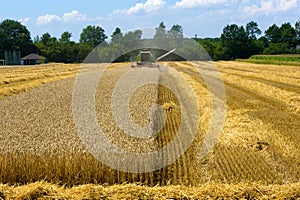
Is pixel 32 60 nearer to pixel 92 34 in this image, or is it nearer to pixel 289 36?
pixel 92 34

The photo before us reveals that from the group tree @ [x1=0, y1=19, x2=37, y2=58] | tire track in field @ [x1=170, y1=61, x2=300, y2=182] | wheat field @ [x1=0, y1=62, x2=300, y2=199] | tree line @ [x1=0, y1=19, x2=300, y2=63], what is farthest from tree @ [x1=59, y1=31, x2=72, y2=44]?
wheat field @ [x1=0, y1=62, x2=300, y2=199]

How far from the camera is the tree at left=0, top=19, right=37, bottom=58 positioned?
84375mm

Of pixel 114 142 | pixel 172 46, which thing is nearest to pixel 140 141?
pixel 114 142

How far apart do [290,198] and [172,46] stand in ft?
297

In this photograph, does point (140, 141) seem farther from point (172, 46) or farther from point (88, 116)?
point (172, 46)

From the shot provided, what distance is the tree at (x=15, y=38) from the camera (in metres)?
84.4

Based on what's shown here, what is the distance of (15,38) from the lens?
9050 centimetres

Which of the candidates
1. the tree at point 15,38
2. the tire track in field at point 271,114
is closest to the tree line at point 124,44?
the tree at point 15,38

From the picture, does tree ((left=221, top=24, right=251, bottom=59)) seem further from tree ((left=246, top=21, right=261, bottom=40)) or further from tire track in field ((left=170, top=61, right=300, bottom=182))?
tire track in field ((left=170, top=61, right=300, bottom=182))

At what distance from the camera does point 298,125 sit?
12.5 m

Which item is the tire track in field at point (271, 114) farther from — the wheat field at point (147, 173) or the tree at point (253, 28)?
the tree at point (253, 28)

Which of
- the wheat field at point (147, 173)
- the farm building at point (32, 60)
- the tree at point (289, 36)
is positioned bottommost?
the wheat field at point (147, 173)

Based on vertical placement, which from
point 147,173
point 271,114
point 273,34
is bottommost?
point 147,173

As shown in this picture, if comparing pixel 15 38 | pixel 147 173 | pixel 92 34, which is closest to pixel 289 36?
pixel 92 34
